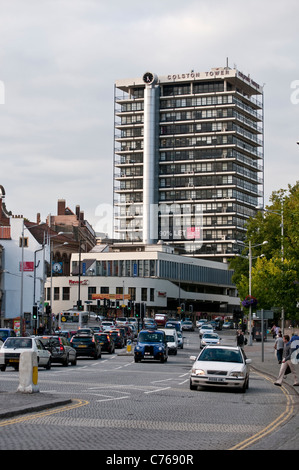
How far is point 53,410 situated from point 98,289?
120444mm

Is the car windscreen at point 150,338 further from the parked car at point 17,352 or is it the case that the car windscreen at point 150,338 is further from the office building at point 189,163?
the office building at point 189,163

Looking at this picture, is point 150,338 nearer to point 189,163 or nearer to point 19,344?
point 19,344

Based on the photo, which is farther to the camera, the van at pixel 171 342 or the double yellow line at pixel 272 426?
the van at pixel 171 342

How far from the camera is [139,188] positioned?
15525cm

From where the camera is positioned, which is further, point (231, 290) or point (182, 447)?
point (231, 290)

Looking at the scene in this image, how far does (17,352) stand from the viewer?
34188mm

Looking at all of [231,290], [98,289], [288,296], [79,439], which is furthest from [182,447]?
[231,290]

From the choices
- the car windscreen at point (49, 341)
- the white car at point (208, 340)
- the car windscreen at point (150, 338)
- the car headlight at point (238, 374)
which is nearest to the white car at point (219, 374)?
the car headlight at point (238, 374)

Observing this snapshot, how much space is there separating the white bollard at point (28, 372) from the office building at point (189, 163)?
128714mm

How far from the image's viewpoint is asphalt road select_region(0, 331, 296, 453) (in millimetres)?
12727

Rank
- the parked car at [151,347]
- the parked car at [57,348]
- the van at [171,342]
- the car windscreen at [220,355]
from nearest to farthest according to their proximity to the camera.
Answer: the car windscreen at [220,355], the parked car at [57,348], the parked car at [151,347], the van at [171,342]

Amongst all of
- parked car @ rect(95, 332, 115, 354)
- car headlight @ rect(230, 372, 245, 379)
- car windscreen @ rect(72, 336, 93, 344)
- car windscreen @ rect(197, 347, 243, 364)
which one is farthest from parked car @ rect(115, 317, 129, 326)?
car headlight @ rect(230, 372, 245, 379)

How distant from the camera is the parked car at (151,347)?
42250 millimetres
